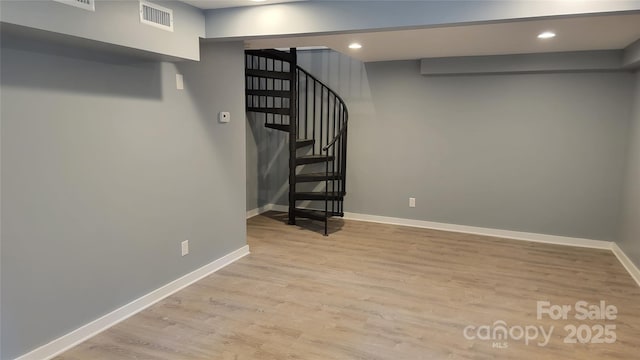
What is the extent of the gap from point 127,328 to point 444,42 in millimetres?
3558

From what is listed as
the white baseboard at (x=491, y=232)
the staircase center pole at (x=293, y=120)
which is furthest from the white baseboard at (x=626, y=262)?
the staircase center pole at (x=293, y=120)

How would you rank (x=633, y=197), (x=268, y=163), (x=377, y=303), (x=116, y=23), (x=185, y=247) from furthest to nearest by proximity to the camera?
(x=268, y=163), (x=633, y=197), (x=185, y=247), (x=377, y=303), (x=116, y=23)

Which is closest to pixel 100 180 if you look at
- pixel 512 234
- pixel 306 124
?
pixel 306 124

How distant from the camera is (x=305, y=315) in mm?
2967

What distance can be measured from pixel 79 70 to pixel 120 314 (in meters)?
1.60

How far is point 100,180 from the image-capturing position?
8.71 feet

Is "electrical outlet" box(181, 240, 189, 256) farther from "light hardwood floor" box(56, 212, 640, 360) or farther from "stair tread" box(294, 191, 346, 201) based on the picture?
"stair tread" box(294, 191, 346, 201)

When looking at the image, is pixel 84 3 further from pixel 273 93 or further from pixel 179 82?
pixel 273 93

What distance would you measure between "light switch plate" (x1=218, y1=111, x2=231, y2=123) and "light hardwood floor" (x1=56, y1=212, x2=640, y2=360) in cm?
134

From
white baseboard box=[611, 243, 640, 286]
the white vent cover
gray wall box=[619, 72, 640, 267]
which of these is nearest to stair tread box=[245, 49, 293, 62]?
the white vent cover

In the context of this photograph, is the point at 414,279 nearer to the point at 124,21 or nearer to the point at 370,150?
the point at 370,150

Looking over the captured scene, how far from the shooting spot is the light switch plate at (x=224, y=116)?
3714mm

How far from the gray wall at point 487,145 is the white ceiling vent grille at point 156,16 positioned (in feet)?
10.2

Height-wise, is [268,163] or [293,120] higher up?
[293,120]
